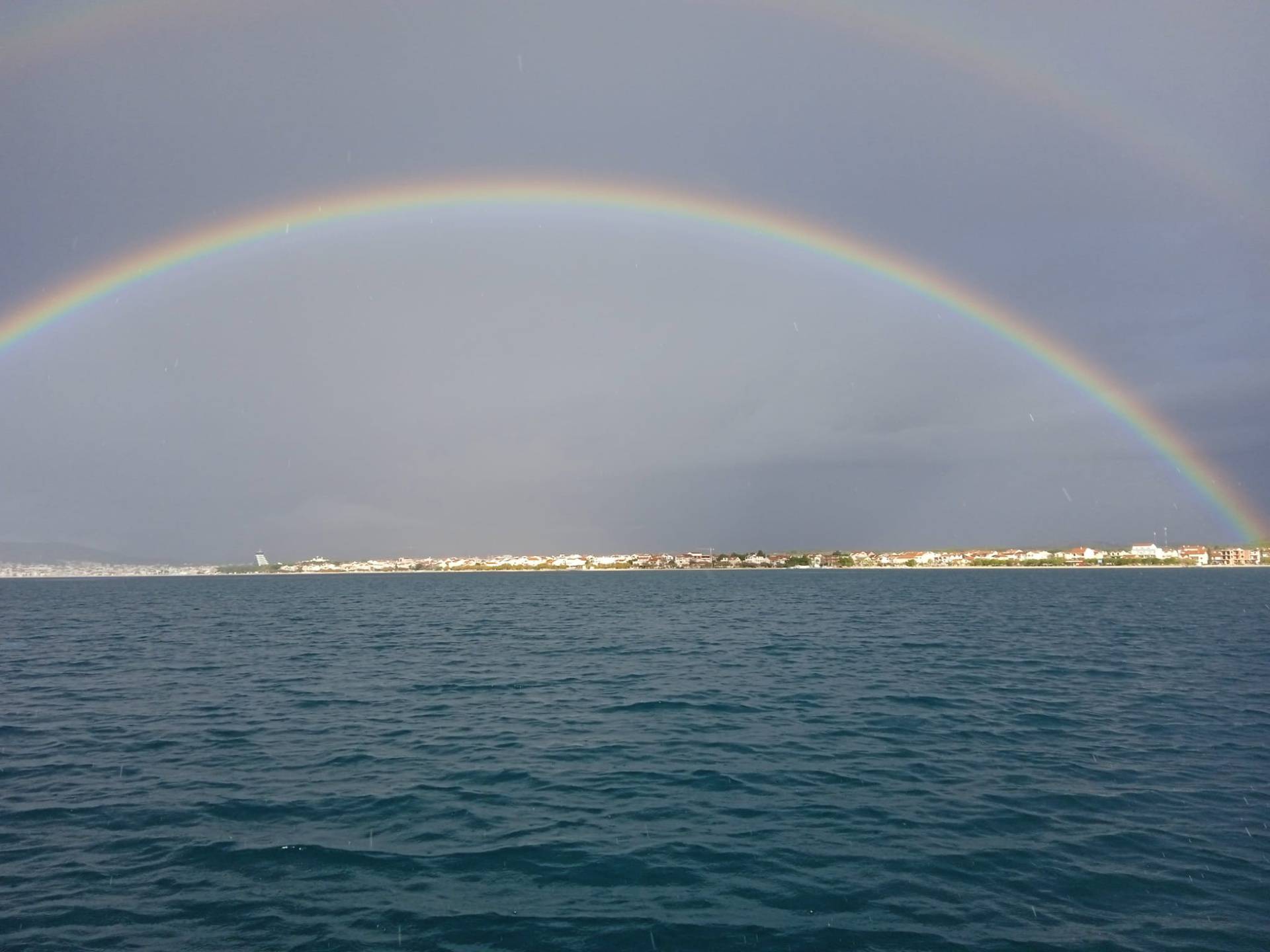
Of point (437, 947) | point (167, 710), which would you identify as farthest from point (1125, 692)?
point (167, 710)

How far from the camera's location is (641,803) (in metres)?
16.4

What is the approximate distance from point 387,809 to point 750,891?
7838 millimetres

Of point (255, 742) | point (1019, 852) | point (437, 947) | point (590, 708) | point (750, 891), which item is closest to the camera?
point (437, 947)

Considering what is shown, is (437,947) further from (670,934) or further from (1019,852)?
(1019,852)

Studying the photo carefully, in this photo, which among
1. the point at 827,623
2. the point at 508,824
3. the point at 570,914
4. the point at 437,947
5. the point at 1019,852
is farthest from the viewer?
the point at 827,623

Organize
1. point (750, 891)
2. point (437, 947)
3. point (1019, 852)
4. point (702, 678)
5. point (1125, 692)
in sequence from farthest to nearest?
point (702, 678) → point (1125, 692) → point (1019, 852) → point (750, 891) → point (437, 947)

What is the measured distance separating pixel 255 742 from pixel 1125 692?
2981 cm

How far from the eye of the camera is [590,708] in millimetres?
26547

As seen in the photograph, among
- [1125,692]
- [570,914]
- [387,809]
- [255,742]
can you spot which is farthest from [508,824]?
[1125,692]

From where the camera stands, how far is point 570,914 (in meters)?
11.3

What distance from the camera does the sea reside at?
36.3 ft

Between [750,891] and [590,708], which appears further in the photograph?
[590,708]

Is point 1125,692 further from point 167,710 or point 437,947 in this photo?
point 167,710

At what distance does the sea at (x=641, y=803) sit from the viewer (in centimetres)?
1106
